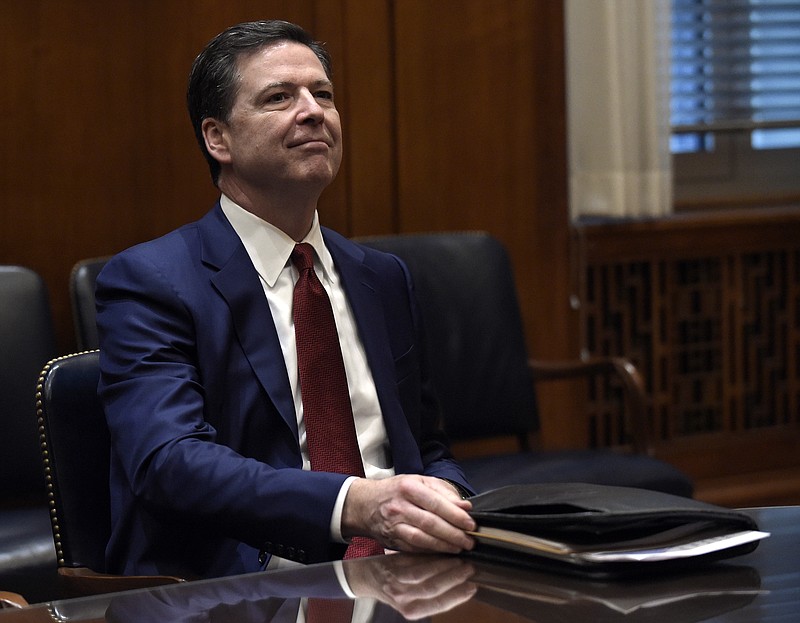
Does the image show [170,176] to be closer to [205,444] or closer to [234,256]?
[234,256]

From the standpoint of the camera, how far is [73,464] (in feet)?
6.61

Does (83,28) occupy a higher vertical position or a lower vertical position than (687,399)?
higher

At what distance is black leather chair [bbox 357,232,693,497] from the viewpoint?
3.42 meters

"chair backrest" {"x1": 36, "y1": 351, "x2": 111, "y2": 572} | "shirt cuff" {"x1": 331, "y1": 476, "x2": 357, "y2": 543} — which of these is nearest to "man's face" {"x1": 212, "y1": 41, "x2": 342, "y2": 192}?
"chair backrest" {"x1": 36, "y1": 351, "x2": 111, "y2": 572}

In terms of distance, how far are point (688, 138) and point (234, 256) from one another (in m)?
2.70

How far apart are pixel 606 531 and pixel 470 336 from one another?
204 centimetres

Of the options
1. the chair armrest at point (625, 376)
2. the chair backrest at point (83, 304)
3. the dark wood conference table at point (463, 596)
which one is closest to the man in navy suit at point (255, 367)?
the dark wood conference table at point (463, 596)

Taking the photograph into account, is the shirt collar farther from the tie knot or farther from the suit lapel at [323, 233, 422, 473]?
the suit lapel at [323, 233, 422, 473]

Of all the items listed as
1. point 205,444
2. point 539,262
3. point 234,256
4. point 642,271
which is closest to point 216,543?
point 205,444

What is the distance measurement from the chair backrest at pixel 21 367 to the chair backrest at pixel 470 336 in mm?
928

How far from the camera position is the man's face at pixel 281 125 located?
2229mm

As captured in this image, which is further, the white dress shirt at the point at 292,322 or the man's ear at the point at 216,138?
the man's ear at the point at 216,138

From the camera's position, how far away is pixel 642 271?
4203 mm

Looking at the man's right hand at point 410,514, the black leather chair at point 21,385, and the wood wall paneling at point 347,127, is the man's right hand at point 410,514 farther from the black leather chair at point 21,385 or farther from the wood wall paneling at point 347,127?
the wood wall paneling at point 347,127
